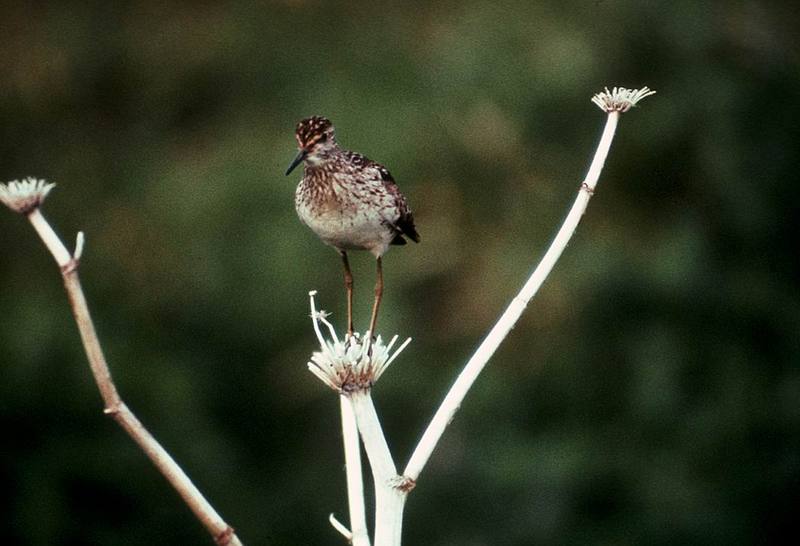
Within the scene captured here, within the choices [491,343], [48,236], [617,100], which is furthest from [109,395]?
[617,100]

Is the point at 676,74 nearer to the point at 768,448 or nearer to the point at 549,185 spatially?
the point at 549,185

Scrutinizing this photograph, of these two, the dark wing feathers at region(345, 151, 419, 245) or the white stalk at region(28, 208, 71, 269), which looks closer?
the white stalk at region(28, 208, 71, 269)

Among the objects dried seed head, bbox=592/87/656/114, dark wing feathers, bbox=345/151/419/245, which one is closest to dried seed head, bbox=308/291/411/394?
dried seed head, bbox=592/87/656/114

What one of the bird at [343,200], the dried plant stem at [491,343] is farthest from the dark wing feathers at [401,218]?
the dried plant stem at [491,343]

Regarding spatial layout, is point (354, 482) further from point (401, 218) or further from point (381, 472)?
point (401, 218)

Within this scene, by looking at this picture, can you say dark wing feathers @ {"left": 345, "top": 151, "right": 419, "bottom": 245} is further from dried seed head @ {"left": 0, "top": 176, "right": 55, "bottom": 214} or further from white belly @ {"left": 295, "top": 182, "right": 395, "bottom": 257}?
dried seed head @ {"left": 0, "top": 176, "right": 55, "bottom": 214}
